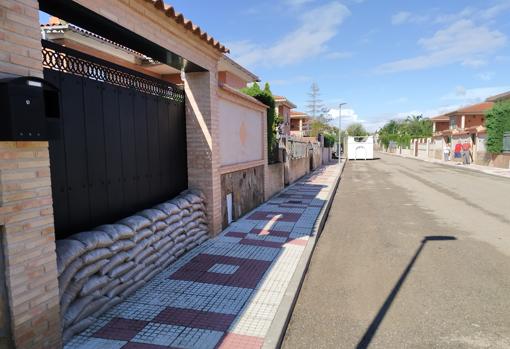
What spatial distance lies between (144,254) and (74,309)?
1239 millimetres

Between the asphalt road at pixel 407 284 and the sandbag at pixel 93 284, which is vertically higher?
the sandbag at pixel 93 284

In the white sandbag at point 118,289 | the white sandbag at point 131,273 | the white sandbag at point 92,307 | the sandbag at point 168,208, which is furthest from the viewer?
the sandbag at point 168,208

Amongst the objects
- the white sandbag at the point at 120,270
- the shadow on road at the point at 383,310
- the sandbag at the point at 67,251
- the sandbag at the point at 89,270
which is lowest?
the shadow on road at the point at 383,310

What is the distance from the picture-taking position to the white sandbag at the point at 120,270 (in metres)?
3.91

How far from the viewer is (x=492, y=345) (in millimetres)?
3406

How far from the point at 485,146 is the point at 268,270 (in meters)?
29.8

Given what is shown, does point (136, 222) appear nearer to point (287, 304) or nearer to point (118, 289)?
point (118, 289)

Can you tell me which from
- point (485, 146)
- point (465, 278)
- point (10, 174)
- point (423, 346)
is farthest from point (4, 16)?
point (485, 146)

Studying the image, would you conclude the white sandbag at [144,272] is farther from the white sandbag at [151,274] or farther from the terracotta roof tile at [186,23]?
the terracotta roof tile at [186,23]

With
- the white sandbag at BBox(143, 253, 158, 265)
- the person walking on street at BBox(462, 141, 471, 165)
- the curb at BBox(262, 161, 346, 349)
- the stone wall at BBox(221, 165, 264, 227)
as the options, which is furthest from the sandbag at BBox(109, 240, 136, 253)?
the person walking on street at BBox(462, 141, 471, 165)

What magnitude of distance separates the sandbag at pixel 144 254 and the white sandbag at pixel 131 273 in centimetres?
7

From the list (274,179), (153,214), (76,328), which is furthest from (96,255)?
(274,179)

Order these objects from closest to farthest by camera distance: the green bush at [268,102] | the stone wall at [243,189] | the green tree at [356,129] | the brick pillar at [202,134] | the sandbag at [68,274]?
the sandbag at [68,274] → the brick pillar at [202,134] → the stone wall at [243,189] → the green bush at [268,102] → the green tree at [356,129]

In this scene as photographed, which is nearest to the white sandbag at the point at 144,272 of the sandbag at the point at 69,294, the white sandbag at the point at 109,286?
the white sandbag at the point at 109,286
